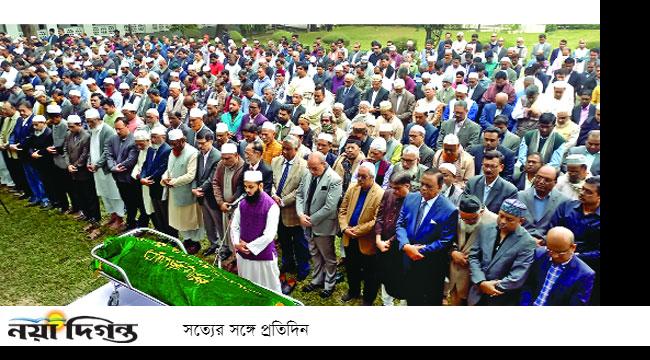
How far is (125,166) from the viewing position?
521cm

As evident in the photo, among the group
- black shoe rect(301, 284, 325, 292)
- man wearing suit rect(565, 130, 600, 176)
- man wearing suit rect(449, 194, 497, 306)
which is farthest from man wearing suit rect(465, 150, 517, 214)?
black shoe rect(301, 284, 325, 292)

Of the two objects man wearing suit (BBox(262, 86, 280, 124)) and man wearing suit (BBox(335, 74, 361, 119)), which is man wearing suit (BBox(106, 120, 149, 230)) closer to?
man wearing suit (BBox(262, 86, 280, 124))

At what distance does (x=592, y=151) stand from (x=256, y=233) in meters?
2.81

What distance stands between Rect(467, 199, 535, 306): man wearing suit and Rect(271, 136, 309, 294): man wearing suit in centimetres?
167

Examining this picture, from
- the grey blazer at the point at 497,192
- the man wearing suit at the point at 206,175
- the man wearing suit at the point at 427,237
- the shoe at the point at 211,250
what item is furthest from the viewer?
the shoe at the point at 211,250

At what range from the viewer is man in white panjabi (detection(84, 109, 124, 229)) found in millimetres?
5513

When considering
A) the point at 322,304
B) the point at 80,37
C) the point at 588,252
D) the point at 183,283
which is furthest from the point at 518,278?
the point at 80,37

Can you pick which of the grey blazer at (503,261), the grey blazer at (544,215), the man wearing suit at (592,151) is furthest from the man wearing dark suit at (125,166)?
the man wearing suit at (592,151)

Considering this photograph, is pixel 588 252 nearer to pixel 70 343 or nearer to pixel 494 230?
pixel 494 230

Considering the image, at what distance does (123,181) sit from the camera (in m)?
5.35

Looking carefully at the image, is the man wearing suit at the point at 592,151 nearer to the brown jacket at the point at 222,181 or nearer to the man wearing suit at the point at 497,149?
the man wearing suit at the point at 497,149

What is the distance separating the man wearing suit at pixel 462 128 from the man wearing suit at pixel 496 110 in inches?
23.0

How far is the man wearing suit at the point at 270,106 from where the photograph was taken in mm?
6617

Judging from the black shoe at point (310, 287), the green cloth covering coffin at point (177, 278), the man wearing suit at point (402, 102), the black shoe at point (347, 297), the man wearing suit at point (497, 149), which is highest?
the man wearing suit at point (402, 102)
